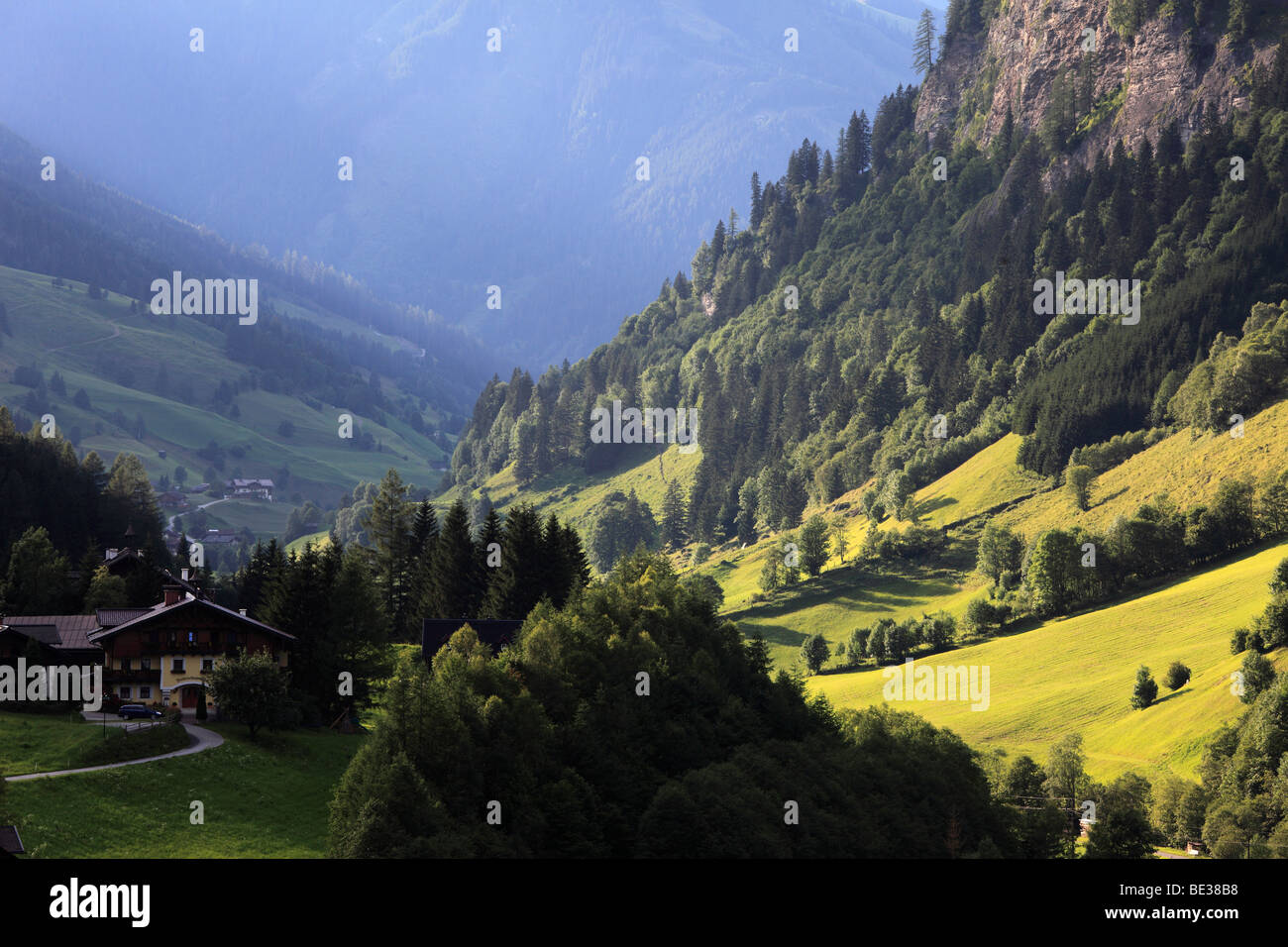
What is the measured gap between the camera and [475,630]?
85.2 m

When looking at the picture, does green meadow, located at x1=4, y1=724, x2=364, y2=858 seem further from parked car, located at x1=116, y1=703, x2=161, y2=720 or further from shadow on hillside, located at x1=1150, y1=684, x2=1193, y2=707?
shadow on hillside, located at x1=1150, y1=684, x2=1193, y2=707

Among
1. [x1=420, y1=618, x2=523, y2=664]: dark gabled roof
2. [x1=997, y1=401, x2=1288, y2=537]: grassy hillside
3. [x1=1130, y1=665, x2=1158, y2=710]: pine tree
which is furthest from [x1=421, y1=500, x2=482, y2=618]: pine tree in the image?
[x1=997, y1=401, x2=1288, y2=537]: grassy hillside

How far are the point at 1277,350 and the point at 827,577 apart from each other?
229 feet

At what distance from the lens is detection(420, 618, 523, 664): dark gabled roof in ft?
283

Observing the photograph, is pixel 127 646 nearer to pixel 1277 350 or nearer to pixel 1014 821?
pixel 1014 821

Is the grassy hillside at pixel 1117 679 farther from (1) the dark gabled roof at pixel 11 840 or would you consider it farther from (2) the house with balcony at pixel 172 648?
(1) the dark gabled roof at pixel 11 840

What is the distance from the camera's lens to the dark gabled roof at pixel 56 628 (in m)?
81.6

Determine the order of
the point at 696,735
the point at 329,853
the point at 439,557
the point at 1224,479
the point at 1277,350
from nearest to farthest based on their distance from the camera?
1. the point at 329,853
2. the point at 696,735
3. the point at 439,557
4. the point at 1224,479
5. the point at 1277,350

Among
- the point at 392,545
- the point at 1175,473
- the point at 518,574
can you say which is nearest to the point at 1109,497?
the point at 1175,473

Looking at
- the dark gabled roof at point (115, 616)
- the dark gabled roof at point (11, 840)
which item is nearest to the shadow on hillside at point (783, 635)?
the dark gabled roof at point (115, 616)

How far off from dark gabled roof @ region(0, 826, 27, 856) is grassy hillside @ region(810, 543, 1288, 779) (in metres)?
89.7

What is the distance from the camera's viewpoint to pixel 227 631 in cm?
7975

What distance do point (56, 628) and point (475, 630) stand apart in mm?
27550
